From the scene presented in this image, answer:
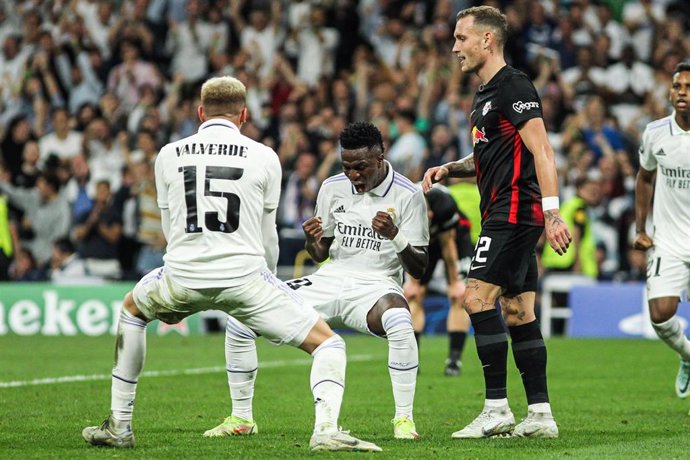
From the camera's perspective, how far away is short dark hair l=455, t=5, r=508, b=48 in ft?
26.5

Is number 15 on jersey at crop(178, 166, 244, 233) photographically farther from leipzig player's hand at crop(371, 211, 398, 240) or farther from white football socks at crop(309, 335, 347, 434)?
leipzig player's hand at crop(371, 211, 398, 240)

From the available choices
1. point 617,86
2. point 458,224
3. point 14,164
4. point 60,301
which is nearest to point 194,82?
point 14,164

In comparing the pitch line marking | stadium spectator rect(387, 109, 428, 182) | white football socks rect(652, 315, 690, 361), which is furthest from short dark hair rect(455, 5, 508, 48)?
stadium spectator rect(387, 109, 428, 182)

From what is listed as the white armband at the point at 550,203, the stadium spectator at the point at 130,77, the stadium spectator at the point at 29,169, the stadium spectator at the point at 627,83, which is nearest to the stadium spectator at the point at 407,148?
the stadium spectator at the point at 627,83

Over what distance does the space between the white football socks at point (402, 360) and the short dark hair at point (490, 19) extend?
1.87m

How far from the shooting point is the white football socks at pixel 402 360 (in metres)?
8.12

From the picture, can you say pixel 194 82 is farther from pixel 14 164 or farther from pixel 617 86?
pixel 617 86

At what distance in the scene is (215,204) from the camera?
7.07 metres

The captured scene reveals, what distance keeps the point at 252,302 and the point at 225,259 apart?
0.28 m

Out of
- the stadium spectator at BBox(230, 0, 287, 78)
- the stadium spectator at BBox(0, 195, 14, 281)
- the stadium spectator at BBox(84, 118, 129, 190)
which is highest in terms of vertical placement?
the stadium spectator at BBox(230, 0, 287, 78)

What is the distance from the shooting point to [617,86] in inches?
865

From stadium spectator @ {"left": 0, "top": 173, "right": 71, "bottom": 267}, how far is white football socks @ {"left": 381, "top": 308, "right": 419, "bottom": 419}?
14130 millimetres

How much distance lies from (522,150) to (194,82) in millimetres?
16311

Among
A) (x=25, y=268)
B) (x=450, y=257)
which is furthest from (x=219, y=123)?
(x=25, y=268)
